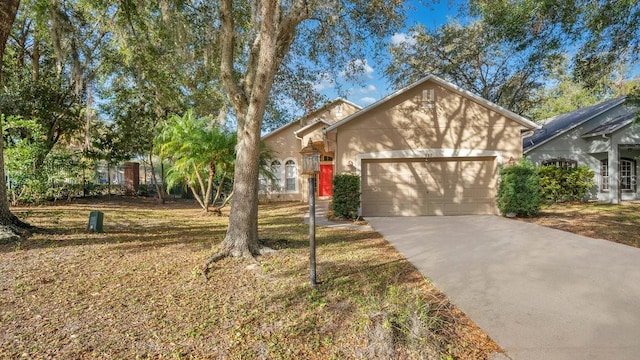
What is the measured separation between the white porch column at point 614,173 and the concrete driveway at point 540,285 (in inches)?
384

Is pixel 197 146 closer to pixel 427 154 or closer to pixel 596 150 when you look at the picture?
pixel 427 154

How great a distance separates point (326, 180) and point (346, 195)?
306 inches

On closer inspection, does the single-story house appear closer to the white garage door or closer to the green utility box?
the white garage door

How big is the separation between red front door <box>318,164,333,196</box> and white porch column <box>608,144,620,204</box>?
12667mm

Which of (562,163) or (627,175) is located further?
(562,163)

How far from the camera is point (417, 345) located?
2.88 m

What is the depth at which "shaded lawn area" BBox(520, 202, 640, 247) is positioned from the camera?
774 centimetres

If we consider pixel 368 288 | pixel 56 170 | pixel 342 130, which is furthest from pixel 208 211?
pixel 368 288

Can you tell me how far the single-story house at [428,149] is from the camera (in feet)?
36.4

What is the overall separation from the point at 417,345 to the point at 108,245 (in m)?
5.82

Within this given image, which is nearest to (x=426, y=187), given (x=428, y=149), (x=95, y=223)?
(x=428, y=149)

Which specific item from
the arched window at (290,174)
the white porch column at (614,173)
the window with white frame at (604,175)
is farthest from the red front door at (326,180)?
the window with white frame at (604,175)

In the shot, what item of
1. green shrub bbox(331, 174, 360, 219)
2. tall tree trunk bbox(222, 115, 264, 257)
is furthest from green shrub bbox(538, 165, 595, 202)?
tall tree trunk bbox(222, 115, 264, 257)

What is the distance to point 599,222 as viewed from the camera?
969cm
